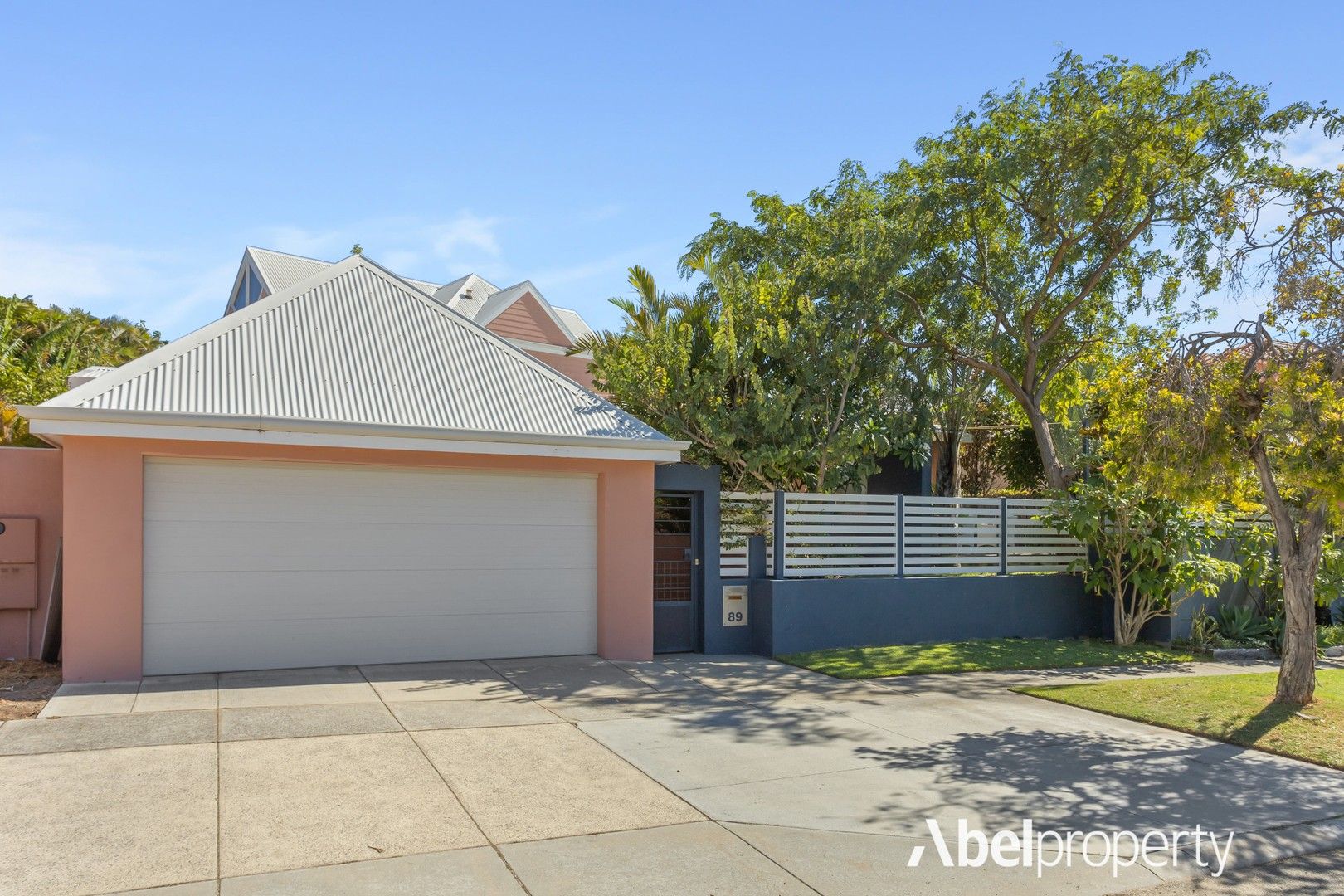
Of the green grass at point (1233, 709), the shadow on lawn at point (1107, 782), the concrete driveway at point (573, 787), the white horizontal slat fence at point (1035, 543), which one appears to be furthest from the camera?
the white horizontal slat fence at point (1035, 543)

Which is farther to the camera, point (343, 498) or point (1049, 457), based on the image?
point (1049, 457)

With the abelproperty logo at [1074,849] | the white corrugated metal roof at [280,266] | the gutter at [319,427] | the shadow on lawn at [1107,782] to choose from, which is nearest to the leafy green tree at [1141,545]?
the shadow on lawn at [1107,782]

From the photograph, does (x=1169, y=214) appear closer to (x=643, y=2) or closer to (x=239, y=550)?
(x=643, y=2)

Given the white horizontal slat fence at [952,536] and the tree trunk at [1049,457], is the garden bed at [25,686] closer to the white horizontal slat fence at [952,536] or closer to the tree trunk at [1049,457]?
the white horizontal slat fence at [952,536]

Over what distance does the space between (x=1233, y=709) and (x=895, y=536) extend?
4683mm

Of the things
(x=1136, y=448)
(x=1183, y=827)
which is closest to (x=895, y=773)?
(x=1183, y=827)

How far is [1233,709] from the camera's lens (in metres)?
9.42

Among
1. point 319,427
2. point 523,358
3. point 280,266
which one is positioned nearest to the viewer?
point 319,427

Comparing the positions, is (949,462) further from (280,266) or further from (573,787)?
(280,266)

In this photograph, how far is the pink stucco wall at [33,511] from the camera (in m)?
10.2

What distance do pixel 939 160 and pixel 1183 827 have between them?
1092cm

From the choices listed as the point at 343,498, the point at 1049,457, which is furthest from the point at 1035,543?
the point at 343,498

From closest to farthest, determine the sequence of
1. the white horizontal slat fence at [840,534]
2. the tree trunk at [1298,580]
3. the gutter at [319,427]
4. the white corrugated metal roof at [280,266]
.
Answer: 1. the gutter at [319,427]
2. the tree trunk at [1298,580]
3. the white horizontal slat fence at [840,534]
4. the white corrugated metal roof at [280,266]

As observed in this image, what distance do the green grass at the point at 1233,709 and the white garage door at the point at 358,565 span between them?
18.2 feet
